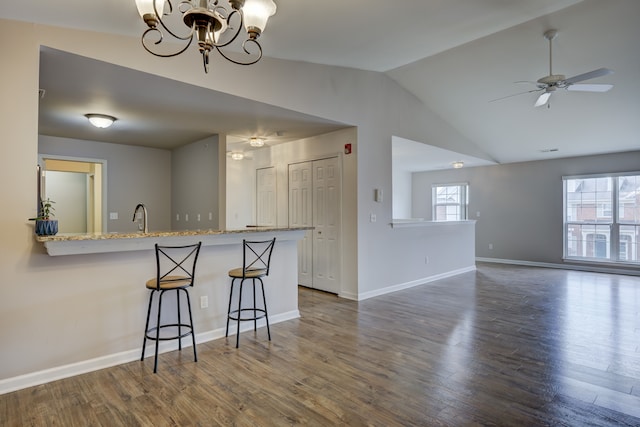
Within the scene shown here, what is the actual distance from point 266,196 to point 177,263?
3293mm

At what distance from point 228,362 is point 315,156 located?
3.34 metres

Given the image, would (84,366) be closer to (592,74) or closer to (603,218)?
(592,74)

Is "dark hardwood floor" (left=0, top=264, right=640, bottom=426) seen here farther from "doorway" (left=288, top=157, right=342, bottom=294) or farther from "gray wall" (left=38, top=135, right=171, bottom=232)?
"gray wall" (left=38, top=135, right=171, bottom=232)

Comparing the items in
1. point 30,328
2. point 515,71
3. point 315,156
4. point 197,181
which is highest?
point 515,71

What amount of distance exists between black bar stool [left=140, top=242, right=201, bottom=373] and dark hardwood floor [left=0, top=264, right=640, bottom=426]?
219mm

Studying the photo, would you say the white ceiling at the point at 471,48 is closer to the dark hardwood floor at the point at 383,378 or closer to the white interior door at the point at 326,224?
the white interior door at the point at 326,224

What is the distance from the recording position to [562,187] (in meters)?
7.59

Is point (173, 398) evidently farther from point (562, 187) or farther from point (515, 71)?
point (562, 187)

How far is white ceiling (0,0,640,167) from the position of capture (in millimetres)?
2793

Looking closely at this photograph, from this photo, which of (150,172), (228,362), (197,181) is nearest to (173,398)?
(228,362)

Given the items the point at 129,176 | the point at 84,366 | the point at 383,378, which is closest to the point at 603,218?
the point at 383,378

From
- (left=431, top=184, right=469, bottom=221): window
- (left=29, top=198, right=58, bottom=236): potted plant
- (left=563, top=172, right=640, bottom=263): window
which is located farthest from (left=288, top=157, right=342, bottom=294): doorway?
(left=563, top=172, right=640, bottom=263): window

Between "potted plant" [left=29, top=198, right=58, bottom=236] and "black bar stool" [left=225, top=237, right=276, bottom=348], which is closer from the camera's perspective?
"potted plant" [left=29, top=198, right=58, bottom=236]

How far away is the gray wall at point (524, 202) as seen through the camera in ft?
24.3
